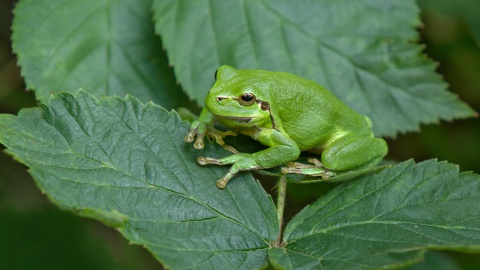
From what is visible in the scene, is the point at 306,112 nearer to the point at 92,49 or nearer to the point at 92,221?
the point at 92,49

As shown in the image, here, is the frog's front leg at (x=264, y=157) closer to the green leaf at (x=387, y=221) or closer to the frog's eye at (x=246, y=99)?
the frog's eye at (x=246, y=99)

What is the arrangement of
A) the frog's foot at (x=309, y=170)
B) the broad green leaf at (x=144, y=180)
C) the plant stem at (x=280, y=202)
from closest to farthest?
the broad green leaf at (x=144, y=180), the plant stem at (x=280, y=202), the frog's foot at (x=309, y=170)

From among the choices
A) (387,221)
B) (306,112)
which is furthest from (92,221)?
(387,221)

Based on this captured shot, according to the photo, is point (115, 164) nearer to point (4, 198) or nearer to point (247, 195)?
point (247, 195)

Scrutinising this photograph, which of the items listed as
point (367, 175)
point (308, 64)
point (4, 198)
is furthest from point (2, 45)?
point (367, 175)

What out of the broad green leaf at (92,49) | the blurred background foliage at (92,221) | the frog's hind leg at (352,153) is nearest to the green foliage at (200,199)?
the frog's hind leg at (352,153)

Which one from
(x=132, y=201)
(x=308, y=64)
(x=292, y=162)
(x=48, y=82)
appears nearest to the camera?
(x=132, y=201)
